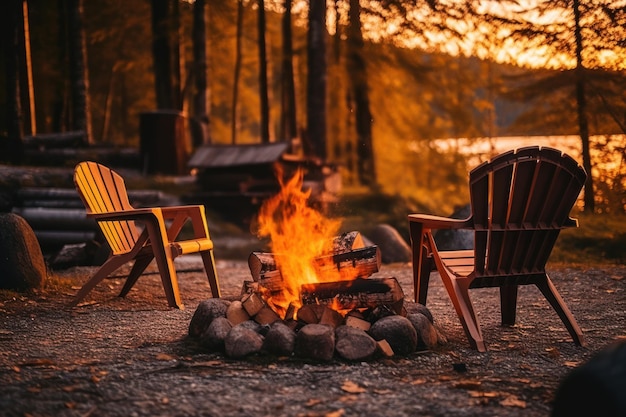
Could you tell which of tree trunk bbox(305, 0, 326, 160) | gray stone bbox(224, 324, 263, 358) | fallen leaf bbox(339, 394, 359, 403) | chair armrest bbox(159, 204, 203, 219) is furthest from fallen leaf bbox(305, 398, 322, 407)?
tree trunk bbox(305, 0, 326, 160)

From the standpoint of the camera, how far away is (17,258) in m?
6.27

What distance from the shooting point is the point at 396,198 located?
1423 centimetres

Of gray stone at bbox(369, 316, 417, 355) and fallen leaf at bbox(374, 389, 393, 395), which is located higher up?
gray stone at bbox(369, 316, 417, 355)

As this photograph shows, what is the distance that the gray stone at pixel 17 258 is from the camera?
6.22 metres

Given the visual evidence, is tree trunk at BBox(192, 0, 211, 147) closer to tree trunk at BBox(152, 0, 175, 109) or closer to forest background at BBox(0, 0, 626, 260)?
forest background at BBox(0, 0, 626, 260)

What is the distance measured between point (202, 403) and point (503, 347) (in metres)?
2.08

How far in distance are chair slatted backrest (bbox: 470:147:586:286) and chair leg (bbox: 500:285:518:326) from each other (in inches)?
17.9

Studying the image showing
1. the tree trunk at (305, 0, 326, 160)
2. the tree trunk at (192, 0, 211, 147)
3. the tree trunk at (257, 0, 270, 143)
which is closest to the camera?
the tree trunk at (305, 0, 326, 160)

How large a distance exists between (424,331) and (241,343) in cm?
112

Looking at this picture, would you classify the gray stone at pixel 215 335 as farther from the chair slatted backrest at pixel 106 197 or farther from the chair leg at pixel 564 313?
the chair leg at pixel 564 313

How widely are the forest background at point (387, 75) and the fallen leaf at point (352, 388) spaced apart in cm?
795

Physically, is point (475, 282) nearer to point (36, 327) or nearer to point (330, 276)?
point (330, 276)

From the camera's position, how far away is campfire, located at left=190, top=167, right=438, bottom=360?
13.4 ft

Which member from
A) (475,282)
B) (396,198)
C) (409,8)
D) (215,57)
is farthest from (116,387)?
(215,57)
